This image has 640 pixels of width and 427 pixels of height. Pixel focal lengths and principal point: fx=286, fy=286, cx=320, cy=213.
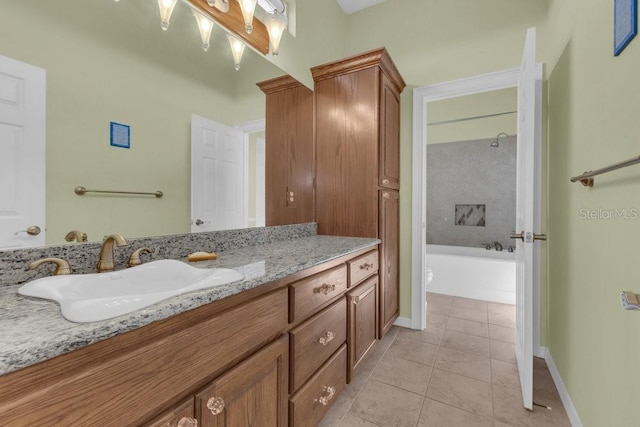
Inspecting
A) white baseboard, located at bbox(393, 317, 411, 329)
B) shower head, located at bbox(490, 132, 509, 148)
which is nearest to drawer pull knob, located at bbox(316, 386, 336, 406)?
white baseboard, located at bbox(393, 317, 411, 329)

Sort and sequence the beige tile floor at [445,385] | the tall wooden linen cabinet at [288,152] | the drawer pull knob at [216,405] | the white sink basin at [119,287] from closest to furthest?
1. the white sink basin at [119,287]
2. the drawer pull knob at [216,405]
3. the beige tile floor at [445,385]
4. the tall wooden linen cabinet at [288,152]

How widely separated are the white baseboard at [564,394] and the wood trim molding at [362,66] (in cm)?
222

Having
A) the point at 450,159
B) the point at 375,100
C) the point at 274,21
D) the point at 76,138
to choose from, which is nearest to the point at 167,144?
the point at 76,138

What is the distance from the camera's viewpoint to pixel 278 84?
1950 mm

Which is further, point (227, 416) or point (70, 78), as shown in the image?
point (70, 78)

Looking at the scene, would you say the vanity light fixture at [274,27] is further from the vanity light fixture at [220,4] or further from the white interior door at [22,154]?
the white interior door at [22,154]

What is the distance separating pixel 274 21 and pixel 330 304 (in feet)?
5.59

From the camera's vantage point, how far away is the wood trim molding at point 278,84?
1796mm

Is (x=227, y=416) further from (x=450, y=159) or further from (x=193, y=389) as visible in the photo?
(x=450, y=159)

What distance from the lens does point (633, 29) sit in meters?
0.90

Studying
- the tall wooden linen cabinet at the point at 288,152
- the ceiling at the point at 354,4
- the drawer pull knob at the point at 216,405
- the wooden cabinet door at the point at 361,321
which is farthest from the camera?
the ceiling at the point at 354,4

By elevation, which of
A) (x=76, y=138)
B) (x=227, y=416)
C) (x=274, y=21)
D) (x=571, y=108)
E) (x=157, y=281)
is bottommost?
(x=227, y=416)

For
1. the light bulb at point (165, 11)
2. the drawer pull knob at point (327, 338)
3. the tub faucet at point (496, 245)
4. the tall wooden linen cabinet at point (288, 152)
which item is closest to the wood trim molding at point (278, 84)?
the tall wooden linen cabinet at point (288, 152)

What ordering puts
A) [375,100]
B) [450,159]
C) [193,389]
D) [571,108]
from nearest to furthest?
[193,389] < [571,108] < [375,100] < [450,159]
